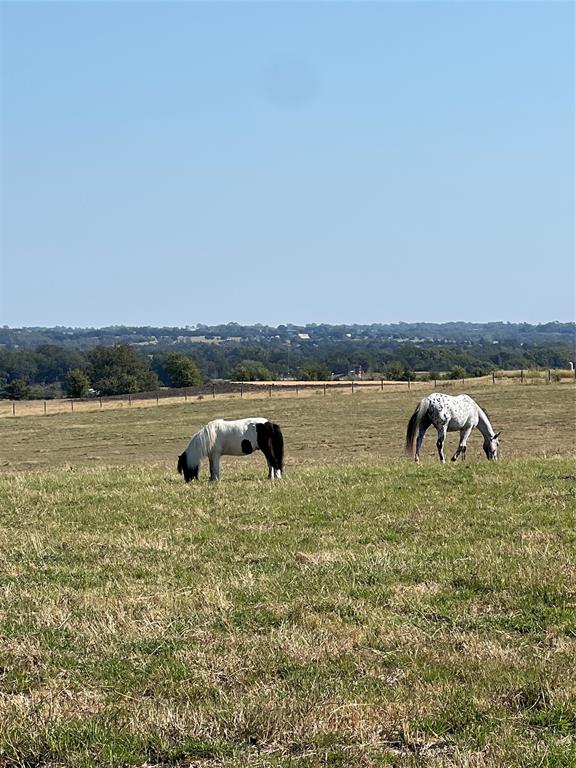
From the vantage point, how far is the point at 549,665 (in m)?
6.78

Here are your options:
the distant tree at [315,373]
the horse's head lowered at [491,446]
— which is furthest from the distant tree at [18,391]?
the horse's head lowered at [491,446]

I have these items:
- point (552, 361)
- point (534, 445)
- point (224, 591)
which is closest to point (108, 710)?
point (224, 591)

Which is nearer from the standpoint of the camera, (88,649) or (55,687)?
(55,687)

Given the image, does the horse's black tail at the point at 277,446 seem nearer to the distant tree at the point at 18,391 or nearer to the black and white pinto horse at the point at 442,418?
the black and white pinto horse at the point at 442,418

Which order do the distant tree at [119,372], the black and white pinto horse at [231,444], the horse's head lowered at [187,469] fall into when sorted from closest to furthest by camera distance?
the horse's head lowered at [187,469] < the black and white pinto horse at [231,444] < the distant tree at [119,372]

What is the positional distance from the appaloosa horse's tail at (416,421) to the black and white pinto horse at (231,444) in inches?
172

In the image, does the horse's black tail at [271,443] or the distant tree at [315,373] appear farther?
the distant tree at [315,373]

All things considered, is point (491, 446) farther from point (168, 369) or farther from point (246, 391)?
point (168, 369)

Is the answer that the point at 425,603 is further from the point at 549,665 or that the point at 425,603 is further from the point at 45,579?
the point at 45,579

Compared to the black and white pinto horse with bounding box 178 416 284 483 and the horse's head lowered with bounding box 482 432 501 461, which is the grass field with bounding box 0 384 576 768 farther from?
the horse's head lowered with bounding box 482 432 501 461

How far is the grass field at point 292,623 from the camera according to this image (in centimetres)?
574

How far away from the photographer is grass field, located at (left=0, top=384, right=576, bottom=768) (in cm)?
574

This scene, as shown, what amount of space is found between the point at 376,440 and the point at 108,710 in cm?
3432

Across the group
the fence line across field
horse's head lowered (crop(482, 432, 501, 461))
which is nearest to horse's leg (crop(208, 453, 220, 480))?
horse's head lowered (crop(482, 432, 501, 461))
